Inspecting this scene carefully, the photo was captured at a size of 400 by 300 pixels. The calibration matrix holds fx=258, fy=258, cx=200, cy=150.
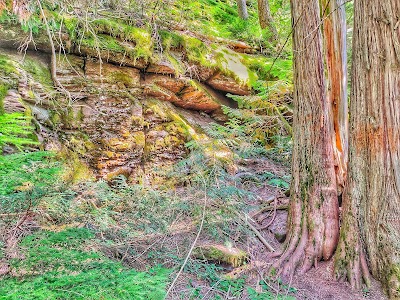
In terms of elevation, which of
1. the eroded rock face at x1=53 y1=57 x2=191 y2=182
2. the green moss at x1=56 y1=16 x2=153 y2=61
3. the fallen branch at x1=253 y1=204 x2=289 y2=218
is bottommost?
the fallen branch at x1=253 y1=204 x2=289 y2=218

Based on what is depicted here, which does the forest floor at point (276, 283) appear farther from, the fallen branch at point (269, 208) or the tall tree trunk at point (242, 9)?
the tall tree trunk at point (242, 9)

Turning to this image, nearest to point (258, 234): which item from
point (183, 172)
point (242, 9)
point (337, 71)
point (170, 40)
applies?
point (183, 172)

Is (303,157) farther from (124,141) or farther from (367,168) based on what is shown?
(124,141)

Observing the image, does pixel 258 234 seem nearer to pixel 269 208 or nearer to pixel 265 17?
pixel 269 208

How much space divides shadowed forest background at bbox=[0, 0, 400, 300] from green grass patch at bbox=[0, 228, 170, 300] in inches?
0.4

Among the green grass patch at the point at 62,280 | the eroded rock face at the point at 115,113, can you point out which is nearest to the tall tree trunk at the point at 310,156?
the green grass patch at the point at 62,280

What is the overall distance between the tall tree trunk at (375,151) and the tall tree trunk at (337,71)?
1.01 m

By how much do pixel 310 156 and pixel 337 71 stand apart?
5.70 ft

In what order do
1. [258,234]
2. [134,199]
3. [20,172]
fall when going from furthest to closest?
[134,199] < [258,234] < [20,172]

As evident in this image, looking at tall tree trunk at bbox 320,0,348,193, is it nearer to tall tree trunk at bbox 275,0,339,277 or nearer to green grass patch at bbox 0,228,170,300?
tall tree trunk at bbox 275,0,339,277

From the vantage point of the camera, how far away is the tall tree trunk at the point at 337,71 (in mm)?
4148

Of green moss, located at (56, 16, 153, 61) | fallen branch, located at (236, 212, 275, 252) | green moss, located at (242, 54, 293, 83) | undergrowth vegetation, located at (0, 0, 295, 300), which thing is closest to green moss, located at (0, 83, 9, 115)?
undergrowth vegetation, located at (0, 0, 295, 300)

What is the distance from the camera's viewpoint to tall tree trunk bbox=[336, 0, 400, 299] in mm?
2824

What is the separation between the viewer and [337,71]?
432 cm
